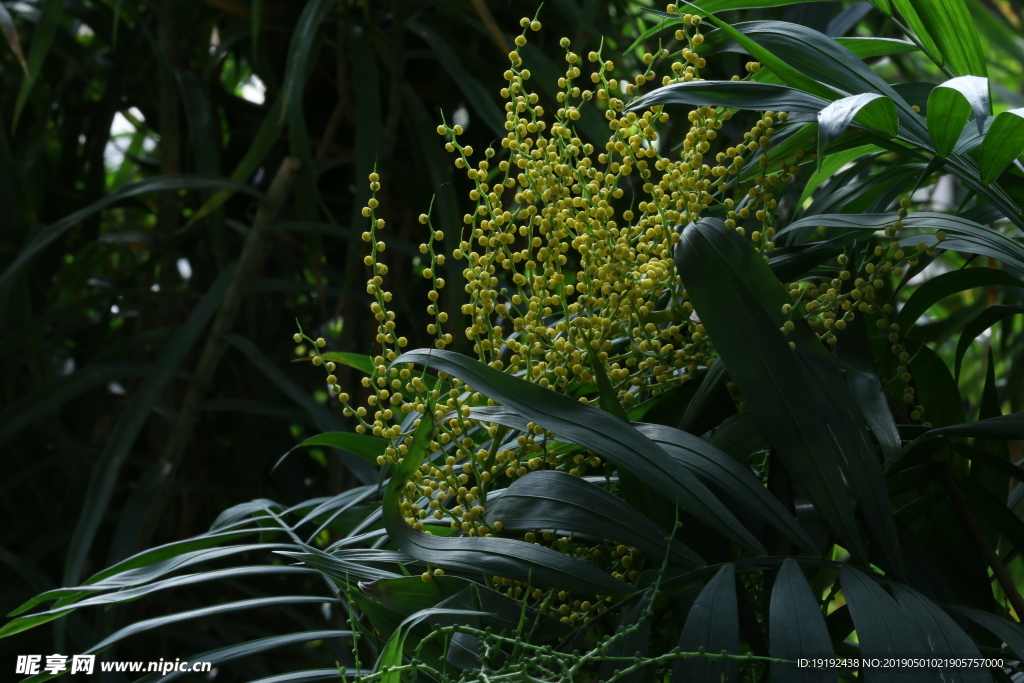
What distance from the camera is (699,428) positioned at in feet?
1.30

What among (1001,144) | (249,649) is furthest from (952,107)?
(249,649)

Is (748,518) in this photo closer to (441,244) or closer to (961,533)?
(961,533)

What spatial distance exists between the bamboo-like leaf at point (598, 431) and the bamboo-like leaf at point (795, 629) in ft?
0.10

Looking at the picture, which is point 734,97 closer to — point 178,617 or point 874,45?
point 874,45

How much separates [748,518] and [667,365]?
9cm

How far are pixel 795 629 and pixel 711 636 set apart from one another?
0.03 metres

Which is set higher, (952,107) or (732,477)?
(952,107)

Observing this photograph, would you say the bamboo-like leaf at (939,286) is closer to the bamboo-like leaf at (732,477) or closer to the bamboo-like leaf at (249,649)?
the bamboo-like leaf at (732,477)

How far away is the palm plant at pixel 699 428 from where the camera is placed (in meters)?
0.31

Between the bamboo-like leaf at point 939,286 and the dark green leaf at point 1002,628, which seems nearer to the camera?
the dark green leaf at point 1002,628

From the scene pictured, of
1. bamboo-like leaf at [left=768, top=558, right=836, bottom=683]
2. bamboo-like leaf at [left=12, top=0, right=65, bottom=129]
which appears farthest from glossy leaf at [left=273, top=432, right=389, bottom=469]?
bamboo-like leaf at [left=12, top=0, right=65, bottom=129]

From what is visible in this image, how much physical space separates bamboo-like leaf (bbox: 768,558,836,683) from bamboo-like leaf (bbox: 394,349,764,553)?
0.03m

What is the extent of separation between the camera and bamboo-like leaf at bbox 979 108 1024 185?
1.06 ft

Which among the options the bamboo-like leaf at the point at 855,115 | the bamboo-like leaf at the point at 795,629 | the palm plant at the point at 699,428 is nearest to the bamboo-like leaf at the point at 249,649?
the palm plant at the point at 699,428
